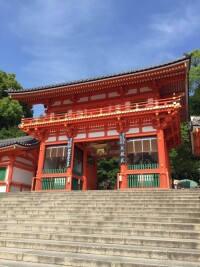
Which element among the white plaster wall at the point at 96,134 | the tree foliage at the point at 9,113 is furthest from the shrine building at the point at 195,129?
the tree foliage at the point at 9,113

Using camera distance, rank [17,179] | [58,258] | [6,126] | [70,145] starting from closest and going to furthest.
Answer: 1. [58,258]
2. [70,145]
3. [17,179]
4. [6,126]

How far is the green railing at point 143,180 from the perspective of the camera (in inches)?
Answer: 560

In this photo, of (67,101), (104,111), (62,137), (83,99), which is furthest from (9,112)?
(104,111)

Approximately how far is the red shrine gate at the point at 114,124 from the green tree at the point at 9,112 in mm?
15360

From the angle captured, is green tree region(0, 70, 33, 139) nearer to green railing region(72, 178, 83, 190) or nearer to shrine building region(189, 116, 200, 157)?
green railing region(72, 178, 83, 190)

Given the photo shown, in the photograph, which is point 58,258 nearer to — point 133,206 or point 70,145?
point 133,206

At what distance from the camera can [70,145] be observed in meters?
17.1

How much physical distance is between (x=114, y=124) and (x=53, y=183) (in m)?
6.12

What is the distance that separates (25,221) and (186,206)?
6.28 meters

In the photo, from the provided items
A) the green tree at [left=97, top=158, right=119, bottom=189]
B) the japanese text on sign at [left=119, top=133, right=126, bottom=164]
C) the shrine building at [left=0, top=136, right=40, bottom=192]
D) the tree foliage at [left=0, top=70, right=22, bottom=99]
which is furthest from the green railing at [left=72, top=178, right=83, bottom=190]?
the tree foliage at [left=0, top=70, right=22, bottom=99]

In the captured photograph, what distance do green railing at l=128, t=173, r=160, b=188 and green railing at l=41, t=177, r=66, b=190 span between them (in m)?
4.79

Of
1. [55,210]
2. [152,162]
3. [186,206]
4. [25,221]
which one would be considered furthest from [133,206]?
[152,162]

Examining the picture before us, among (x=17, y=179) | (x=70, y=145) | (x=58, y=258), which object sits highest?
(x=70, y=145)

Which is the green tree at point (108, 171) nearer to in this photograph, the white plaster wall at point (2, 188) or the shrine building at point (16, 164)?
the shrine building at point (16, 164)
